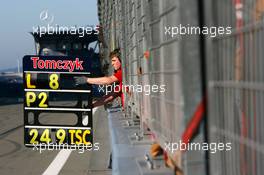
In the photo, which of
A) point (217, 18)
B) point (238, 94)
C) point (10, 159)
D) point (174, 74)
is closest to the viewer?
point (238, 94)

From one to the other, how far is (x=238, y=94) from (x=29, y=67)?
5623 millimetres

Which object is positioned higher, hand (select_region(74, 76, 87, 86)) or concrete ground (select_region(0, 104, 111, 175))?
hand (select_region(74, 76, 87, 86))

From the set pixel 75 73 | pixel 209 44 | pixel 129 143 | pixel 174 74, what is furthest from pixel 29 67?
pixel 209 44

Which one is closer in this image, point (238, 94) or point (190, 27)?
point (238, 94)

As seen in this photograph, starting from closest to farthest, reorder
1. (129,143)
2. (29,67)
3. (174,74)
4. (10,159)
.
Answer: (174,74) < (129,143) < (29,67) < (10,159)

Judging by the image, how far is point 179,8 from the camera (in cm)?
251

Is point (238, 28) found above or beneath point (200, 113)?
above

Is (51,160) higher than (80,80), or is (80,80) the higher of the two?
(80,80)

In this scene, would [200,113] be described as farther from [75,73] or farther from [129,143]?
[75,73]

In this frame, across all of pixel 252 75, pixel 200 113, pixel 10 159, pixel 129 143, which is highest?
pixel 252 75

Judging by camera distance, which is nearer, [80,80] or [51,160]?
[80,80]

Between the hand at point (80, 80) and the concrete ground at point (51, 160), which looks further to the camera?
the concrete ground at point (51, 160)

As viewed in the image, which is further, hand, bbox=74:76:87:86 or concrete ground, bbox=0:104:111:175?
concrete ground, bbox=0:104:111:175

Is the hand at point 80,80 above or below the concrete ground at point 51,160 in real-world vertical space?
above
